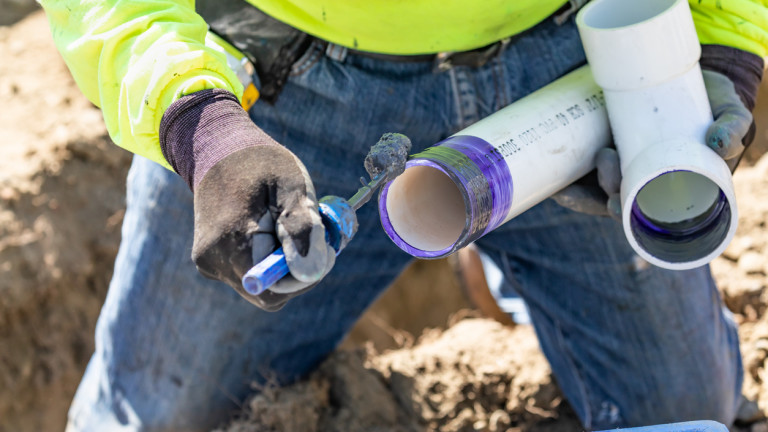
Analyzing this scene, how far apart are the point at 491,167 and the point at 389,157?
0.63ft

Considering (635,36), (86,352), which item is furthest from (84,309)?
(635,36)

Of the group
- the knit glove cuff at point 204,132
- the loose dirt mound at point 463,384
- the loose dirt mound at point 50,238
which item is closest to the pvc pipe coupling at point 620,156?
the knit glove cuff at point 204,132

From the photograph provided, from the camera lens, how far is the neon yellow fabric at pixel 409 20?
1.60 m

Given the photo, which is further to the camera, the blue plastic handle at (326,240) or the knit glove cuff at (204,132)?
the knit glove cuff at (204,132)

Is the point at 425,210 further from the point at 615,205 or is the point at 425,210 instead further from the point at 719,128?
the point at 719,128

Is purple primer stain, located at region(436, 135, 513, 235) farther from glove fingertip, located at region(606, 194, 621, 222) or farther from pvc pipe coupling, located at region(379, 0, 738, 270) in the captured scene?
glove fingertip, located at region(606, 194, 621, 222)

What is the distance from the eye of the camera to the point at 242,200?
3.95 ft

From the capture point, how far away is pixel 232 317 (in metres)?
1.93

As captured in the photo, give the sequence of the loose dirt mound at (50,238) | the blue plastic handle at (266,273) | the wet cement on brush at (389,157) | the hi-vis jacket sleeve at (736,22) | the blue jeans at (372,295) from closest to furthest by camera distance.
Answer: the blue plastic handle at (266,273) < the wet cement on brush at (389,157) < the hi-vis jacket sleeve at (736,22) < the blue jeans at (372,295) < the loose dirt mound at (50,238)

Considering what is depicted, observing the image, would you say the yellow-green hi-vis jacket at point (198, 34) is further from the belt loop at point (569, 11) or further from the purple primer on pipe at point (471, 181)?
the purple primer on pipe at point (471, 181)

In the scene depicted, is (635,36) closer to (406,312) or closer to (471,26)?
(471,26)

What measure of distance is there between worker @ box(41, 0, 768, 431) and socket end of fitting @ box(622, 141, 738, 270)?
78mm

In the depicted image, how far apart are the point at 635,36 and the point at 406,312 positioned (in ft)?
8.08

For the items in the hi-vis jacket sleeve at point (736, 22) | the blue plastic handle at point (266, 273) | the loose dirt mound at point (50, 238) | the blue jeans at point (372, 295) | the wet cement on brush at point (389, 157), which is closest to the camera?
the blue plastic handle at point (266, 273)
